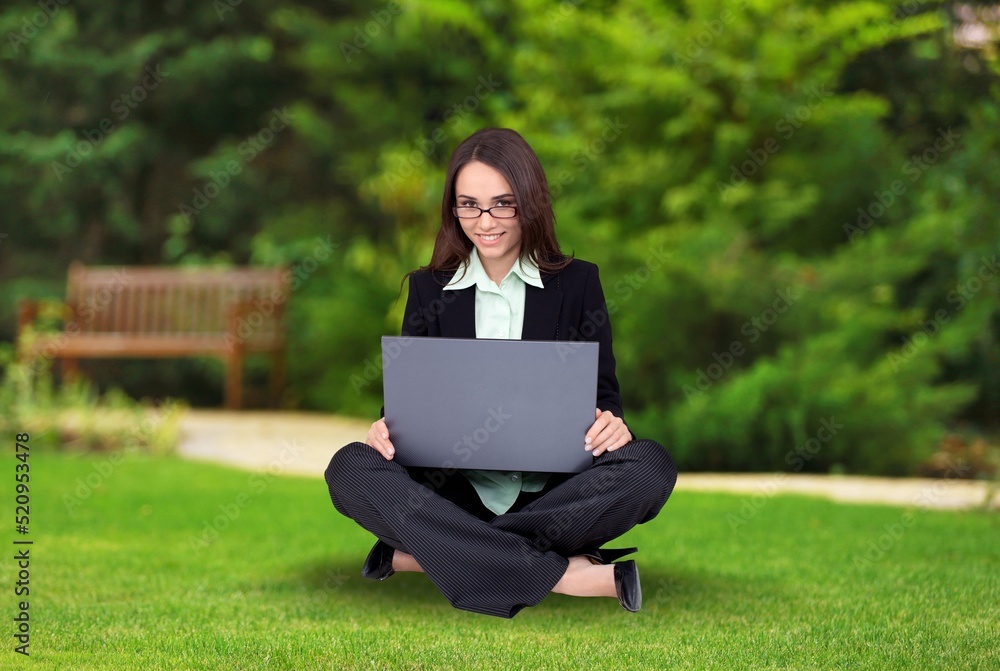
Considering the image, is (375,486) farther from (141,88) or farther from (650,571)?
(141,88)

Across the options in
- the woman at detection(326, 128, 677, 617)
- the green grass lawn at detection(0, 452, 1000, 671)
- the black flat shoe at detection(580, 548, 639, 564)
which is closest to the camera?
the green grass lawn at detection(0, 452, 1000, 671)

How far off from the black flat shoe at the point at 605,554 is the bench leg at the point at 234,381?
5.69 meters

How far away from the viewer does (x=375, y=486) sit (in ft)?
9.09

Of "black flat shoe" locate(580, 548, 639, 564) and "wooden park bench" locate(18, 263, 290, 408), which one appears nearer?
"black flat shoe" locate(580, 548, 639, 564)

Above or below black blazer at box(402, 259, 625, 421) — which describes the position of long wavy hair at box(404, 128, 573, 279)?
above

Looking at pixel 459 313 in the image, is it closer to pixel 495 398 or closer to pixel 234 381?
pixel 495 398

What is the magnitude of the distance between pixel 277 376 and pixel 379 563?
5.87 meters

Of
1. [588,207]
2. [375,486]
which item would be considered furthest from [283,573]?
[588,207]

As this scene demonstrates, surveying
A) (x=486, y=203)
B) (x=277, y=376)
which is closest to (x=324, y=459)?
(x=277, y=376)

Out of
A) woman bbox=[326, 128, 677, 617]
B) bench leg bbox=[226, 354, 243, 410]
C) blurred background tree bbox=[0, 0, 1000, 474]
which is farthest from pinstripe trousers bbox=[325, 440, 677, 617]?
bench leg bbox=[226, 354, 243, 410]

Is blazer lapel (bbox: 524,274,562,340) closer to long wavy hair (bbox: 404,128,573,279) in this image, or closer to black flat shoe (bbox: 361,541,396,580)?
long wavy hair (bbox: 404,128,573,279)

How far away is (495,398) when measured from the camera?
2645mm

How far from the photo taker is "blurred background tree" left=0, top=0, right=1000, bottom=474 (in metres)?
6.07

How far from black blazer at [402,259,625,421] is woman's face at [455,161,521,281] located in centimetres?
16
